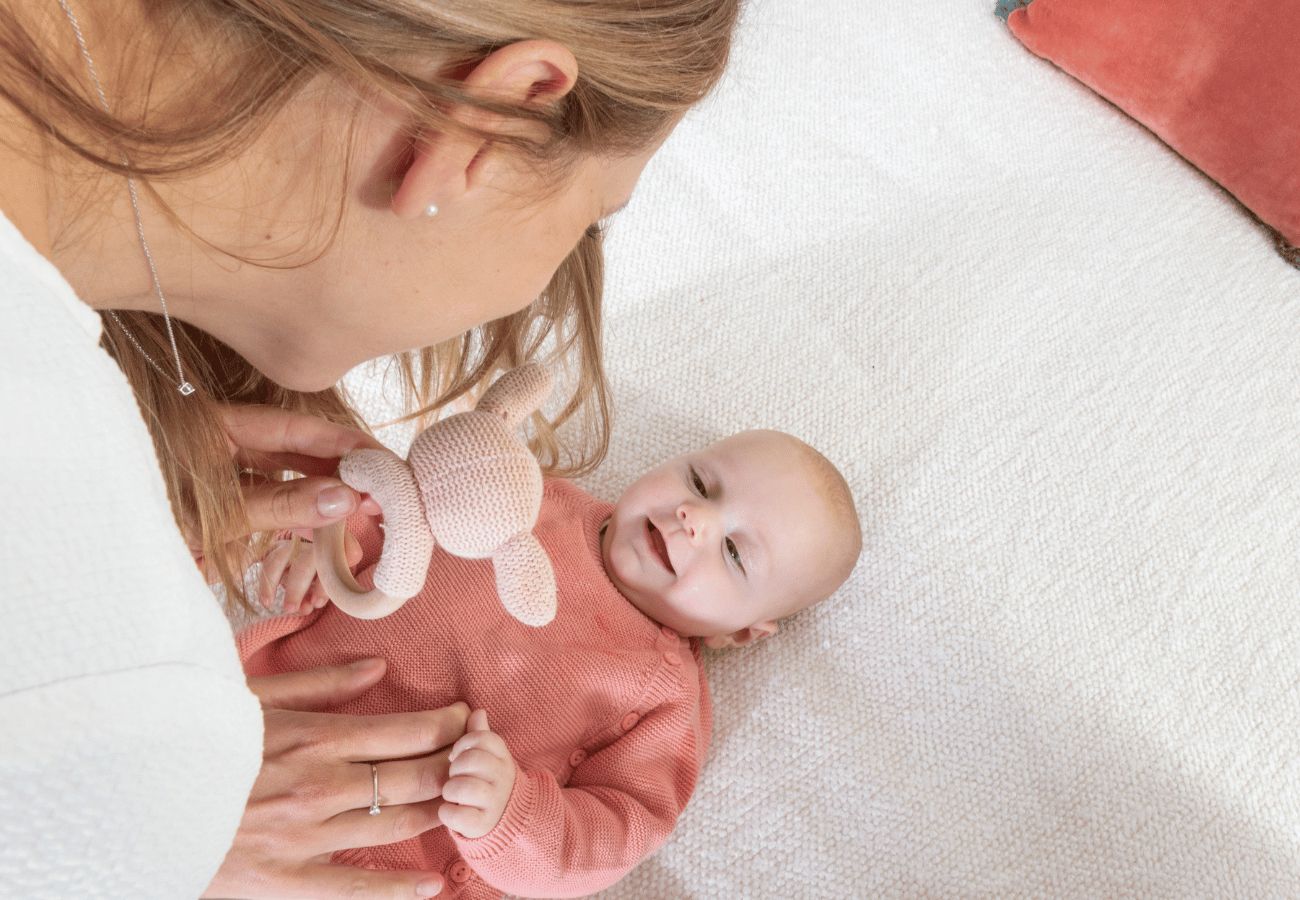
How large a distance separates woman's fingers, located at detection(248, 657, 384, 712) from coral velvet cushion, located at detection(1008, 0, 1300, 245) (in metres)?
1.45

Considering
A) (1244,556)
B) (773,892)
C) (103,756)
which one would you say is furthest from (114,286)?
(1244,556)

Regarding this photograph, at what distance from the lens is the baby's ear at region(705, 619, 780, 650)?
1.18 metres

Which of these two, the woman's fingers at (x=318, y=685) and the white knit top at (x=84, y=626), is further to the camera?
the woman's fingers at (x=318, y=685)

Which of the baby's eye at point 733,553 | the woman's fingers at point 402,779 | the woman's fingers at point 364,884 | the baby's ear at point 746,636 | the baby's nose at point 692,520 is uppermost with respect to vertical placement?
the baby's nose at point 692,520

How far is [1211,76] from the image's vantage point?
5.08ft

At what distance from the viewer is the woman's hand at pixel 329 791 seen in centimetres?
84

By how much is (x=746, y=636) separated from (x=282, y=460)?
0.56 meters

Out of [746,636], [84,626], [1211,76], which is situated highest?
[84,626]

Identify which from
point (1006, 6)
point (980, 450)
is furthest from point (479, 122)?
point (1006, 6)

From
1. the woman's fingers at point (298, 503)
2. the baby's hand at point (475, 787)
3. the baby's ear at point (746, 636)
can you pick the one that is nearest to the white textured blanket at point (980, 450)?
the baby's ear at point (746, 636)

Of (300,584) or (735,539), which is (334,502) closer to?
(300,584)

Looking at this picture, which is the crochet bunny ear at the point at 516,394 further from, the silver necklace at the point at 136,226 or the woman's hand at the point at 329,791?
the woman's hand at the point at 329,791

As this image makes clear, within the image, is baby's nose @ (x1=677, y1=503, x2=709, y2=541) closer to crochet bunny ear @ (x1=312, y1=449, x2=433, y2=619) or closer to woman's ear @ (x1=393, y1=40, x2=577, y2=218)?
crochet bunny ear @ (x1=312, y1=449, x2=433, y2=619)

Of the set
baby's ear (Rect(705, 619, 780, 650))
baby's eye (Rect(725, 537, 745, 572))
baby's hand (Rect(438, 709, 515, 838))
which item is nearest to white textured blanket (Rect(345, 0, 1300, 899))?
baby's ear (Rect(705, 619, 780, 650))
